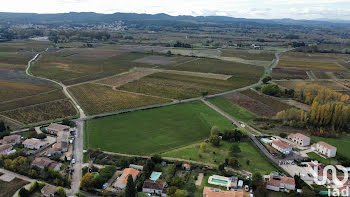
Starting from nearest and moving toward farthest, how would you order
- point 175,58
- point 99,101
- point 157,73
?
1. point 99,101
2. point 157,73
3. point 175,58

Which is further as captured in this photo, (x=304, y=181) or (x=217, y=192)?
(x=304, y=181)

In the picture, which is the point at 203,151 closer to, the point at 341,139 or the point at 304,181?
the point at 304,181

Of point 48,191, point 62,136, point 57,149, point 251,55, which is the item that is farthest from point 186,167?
point 251,55

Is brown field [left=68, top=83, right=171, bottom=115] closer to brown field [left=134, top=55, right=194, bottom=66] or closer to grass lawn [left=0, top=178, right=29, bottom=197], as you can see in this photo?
grass lawn [left=0, top=178, right=29, bottom=197]

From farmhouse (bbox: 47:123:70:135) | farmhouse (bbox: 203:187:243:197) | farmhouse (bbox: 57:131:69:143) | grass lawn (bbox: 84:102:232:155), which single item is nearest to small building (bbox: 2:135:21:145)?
farmhouse (bbox: 47:123:70:135)

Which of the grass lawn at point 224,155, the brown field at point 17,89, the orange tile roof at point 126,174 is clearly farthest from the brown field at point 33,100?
the grass lawn at point 224,155

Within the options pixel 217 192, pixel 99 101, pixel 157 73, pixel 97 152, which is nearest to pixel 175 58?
pixel 157 73
